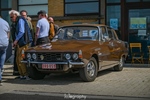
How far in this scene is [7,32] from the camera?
29.9 ft

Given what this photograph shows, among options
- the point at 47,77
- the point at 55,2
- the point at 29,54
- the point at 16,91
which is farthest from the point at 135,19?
the point at 16,91

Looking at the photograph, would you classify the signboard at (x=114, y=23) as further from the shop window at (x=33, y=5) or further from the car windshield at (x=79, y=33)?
the car windshield at (x=79, y=33)

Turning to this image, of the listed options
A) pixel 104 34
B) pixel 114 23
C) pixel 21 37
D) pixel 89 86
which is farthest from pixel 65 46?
pixel 114 23

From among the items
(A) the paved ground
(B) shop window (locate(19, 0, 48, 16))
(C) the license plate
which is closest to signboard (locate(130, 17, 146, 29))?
(A) the paved ground

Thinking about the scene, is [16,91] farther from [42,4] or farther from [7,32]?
[42,4]

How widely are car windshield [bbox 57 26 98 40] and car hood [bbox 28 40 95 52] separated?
0.32 m

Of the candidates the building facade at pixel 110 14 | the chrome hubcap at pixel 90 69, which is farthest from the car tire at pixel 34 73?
the building facade at pixel 110 14

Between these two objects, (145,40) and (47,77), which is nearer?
(47,77)

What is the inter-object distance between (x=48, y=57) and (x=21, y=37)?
1.28 meters

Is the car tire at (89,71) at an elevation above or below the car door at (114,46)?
below

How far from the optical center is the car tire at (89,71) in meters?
8.69

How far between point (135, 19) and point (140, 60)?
1.80m

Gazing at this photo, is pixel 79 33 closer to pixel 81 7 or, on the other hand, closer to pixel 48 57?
pixel 48 57

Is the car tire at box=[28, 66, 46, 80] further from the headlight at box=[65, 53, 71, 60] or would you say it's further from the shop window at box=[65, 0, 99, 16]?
the shop window at box=[65, 0, 99, 16]
